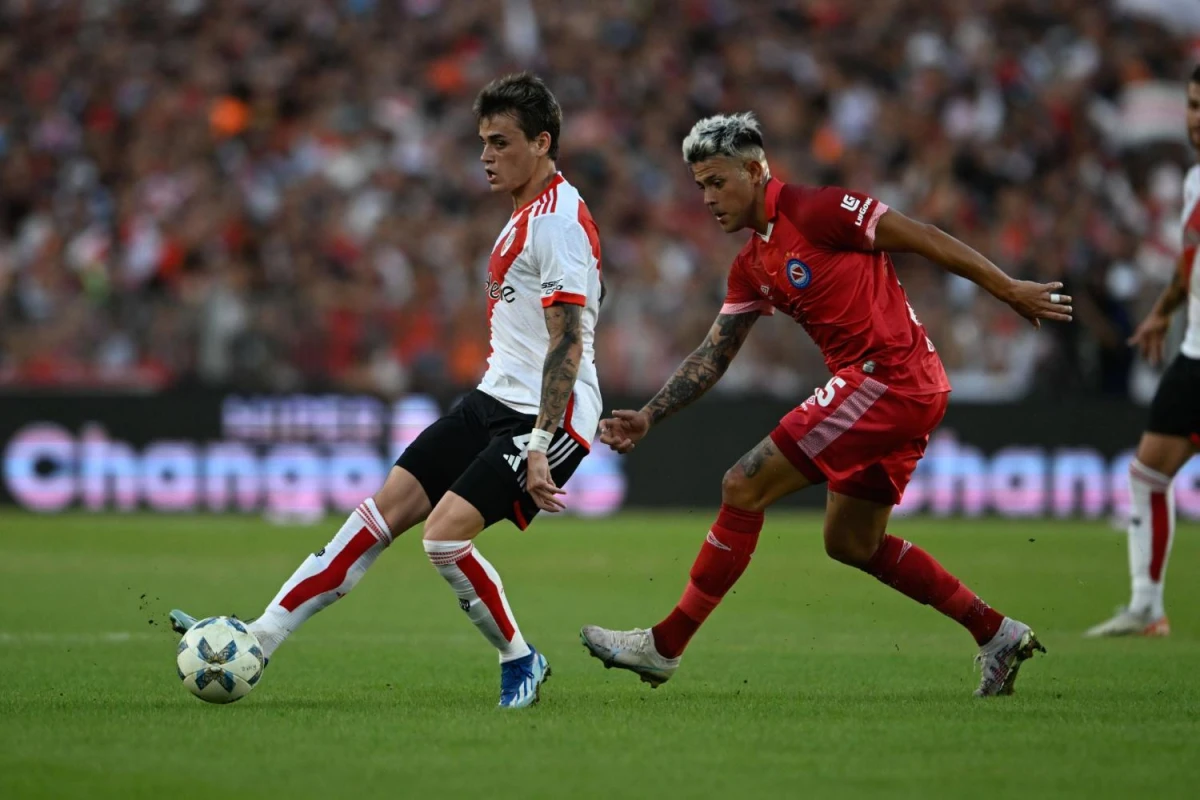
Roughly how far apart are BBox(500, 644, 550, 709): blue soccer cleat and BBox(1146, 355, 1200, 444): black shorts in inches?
193

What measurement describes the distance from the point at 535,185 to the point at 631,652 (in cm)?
207

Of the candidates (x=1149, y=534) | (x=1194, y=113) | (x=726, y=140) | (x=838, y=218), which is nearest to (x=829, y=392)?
(x=838, y=218)

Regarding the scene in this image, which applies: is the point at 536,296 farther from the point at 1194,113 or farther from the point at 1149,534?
the point at 1149,534

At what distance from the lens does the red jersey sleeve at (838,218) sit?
7.46 metres

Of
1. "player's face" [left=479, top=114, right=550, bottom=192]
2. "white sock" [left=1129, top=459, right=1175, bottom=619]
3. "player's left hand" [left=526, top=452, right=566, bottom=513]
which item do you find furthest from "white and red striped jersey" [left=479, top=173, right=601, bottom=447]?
"white sock" [left=1129, top=459, right=1175, bottom=619]

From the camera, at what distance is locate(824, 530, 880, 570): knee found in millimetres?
7883

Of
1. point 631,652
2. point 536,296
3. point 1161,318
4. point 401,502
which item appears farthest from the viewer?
point 1161,318

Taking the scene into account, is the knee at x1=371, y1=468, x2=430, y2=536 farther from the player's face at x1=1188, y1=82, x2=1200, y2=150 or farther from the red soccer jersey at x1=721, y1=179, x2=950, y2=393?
the player's face at x1=1188, y1=82, x2=1200, y2=150

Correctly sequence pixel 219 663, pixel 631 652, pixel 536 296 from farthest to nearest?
pixel 631 652 < pixel 536 296 < pixel 219 663

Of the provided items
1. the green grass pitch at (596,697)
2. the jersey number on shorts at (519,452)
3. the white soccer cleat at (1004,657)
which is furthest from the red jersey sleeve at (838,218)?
the green grass pitch at (596,697)

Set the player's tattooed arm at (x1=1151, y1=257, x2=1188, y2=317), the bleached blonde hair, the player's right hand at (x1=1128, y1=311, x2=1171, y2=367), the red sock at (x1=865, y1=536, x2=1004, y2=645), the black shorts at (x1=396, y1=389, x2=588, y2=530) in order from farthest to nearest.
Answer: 1. the player's right hand at (x1=1128, y1=311, x2=1171, y2=367)
2. the player's tattooed arm at (x1=1151, y1=257, x2=1188, y2=317)
3. the red sock at (x1=865, y1=536, x2=1004, y2=645)
4. the bleached blonde hair
5. the black shorts at (x1=396, y1=389, x2=588, y2=530)

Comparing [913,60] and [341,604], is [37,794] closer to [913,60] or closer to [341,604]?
[341,604]

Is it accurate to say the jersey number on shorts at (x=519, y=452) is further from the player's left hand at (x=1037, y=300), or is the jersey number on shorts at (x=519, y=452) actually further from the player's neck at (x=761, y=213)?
the player's left hand at (x=1037, y=300)

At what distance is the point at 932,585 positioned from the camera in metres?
7.88
